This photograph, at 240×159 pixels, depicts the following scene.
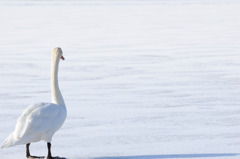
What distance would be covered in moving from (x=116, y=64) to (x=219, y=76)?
210cm

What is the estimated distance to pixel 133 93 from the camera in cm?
718

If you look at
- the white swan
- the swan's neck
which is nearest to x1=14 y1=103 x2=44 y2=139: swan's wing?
the white swan

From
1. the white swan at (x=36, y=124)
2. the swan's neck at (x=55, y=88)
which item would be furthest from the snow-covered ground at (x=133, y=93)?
the swan's neck at (x=55, y=88)

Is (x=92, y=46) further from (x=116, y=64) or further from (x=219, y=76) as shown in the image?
(x=219, y=76)

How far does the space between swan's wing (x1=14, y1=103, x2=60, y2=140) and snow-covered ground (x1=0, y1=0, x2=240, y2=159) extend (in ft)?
0.94

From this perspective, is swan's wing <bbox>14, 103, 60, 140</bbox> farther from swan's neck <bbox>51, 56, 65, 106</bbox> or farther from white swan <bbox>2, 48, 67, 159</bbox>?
swan's neck <bbox>51, 56, 65, 106</bbox>

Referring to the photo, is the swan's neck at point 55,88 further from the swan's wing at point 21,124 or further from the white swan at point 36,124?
the swan's wing at point 21,124

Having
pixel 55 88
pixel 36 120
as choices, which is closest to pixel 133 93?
pixel 55 88

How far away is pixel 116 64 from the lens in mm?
10031

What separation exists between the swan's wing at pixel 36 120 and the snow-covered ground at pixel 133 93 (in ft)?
0.94

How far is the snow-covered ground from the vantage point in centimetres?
445

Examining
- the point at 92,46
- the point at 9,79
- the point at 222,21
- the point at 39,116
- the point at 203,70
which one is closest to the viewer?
the point at 39,116

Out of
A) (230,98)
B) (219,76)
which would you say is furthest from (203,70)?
(230,98)

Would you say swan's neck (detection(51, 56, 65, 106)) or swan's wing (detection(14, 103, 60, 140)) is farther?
swan's neck (detection(51, 56, 65, 106))
